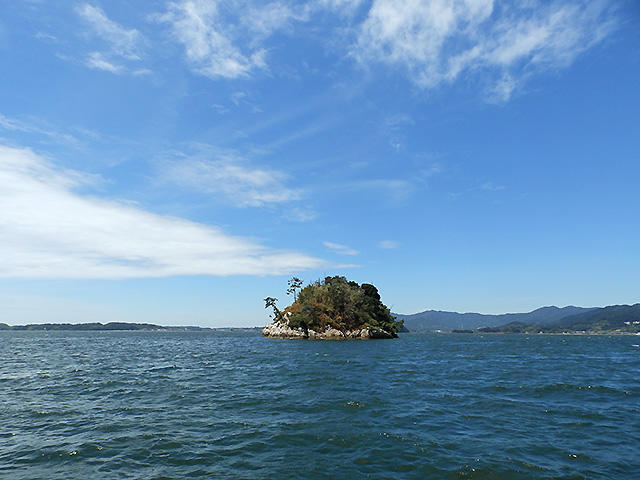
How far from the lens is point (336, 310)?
129m

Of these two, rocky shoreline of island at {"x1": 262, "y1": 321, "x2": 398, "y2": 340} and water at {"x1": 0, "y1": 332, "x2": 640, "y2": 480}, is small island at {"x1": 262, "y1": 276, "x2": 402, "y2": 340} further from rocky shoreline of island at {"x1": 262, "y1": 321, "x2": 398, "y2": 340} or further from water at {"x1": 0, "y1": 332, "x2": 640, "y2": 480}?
water at {"x1": 0, "y1": 332, "x2": 640, "y2": 480}

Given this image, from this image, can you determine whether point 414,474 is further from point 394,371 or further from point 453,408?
point 394,371

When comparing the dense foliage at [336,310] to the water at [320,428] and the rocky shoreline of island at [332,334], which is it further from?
the water at [320,428]

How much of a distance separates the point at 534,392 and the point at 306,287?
120 metres

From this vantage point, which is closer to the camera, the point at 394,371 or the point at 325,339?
the point at 394,371

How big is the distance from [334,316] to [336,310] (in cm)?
231

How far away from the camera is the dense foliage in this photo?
124m

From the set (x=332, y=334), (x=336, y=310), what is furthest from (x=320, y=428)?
(x=336, y=310)

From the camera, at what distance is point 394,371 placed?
130ft

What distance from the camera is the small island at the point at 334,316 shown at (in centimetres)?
12288

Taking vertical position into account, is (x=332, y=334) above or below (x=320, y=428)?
above

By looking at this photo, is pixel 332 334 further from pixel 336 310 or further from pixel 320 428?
pixel 320 428

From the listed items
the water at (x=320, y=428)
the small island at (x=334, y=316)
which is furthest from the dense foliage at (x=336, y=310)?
the water at (x=320, y=428)

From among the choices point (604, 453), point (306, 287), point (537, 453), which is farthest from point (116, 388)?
point (306, 287)
